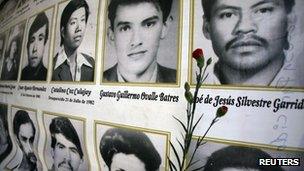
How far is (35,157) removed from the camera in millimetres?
1635

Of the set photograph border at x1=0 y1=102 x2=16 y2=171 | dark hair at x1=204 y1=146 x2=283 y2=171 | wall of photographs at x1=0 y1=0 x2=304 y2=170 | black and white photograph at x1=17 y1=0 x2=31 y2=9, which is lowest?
photograph border at x1=0 y1=102 x2=16 y2=171

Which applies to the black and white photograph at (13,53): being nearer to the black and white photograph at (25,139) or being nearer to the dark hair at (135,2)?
the black and white photograph at (25,139)

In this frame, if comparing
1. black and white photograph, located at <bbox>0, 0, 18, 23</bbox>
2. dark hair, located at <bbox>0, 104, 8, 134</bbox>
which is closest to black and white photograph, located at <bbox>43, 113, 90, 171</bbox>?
dark hair, located at <bbox>0, 104, 8, 134</bbox>

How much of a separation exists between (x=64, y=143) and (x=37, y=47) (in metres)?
0.64

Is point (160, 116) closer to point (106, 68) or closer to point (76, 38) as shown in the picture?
point (106, 68)

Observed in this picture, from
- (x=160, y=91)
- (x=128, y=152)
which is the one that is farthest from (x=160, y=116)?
(x=128, y=152)

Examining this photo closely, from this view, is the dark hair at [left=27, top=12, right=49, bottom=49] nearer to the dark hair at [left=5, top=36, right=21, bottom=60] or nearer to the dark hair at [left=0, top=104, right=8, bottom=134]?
the dark hair at [left=5, top=36, right=21, bottom=60]

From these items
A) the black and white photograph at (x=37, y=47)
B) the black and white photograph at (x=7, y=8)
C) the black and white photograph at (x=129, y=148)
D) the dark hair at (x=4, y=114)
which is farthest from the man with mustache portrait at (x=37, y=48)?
the black and white photograph at (x=129, y=148)

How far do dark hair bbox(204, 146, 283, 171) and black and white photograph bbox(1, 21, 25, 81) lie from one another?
Answer: 154cm

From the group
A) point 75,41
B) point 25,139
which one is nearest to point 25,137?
point 25,139

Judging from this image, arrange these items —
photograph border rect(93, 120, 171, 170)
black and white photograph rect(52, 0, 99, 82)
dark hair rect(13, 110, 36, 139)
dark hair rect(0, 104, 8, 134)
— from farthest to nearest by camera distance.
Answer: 1. dark hair rect(0, 104, 8, 134)
2. dark hair rect(13, 110, 36, 139)
3. black and white photograph rect(52, 0, 99, 82)
4. photograph border rect(93, 120, 171, 170)

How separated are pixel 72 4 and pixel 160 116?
770 millimetres

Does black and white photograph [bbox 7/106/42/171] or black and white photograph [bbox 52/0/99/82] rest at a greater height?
black and white photograph [bbox 52/0/99/82]

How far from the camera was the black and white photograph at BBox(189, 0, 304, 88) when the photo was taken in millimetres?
712
